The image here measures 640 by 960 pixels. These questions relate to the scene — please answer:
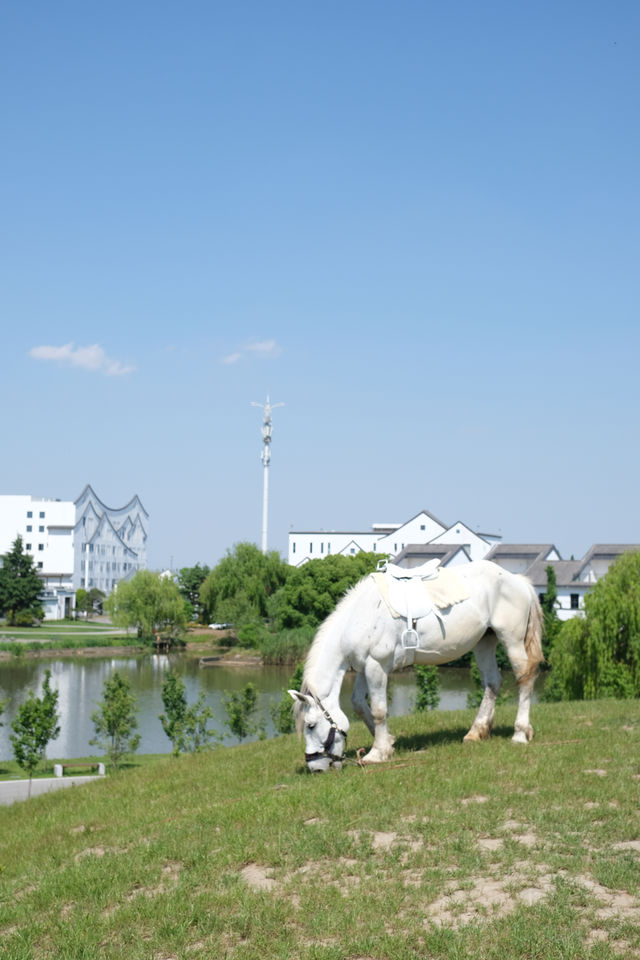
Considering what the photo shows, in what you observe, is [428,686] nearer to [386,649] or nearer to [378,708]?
[378,708]

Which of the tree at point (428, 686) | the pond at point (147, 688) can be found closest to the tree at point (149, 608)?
the pond at point (147, 688)

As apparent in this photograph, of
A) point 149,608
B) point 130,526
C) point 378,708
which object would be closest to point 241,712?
point 378,708

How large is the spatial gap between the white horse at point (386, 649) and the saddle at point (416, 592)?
73 mm

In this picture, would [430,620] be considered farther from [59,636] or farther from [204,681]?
[59,636]

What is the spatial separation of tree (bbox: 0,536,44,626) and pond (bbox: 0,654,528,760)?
21.6 meters

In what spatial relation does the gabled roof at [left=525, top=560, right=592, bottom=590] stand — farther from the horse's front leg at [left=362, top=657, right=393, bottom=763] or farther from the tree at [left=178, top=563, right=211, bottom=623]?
the horse's front leg at [left=362, top=657, right=393, bottom=763]

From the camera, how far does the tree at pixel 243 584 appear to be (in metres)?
77.5

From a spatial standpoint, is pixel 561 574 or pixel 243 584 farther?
pixel 243 584

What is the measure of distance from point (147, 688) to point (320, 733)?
42.6 m

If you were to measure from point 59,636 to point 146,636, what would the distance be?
22.4 ft

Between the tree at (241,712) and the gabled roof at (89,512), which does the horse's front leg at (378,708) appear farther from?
the gabled roof at (89,512)

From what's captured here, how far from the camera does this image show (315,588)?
70.6 meters

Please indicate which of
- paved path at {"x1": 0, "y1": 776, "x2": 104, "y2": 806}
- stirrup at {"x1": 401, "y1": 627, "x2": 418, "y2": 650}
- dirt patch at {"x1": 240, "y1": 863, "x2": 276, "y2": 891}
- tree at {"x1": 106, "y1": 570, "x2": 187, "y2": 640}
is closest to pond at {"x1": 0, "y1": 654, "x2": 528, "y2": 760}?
tree at {"x1": 106, "y1": 570, "x2": 187, "y2": 640}

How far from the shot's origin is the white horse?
34.9 feet
